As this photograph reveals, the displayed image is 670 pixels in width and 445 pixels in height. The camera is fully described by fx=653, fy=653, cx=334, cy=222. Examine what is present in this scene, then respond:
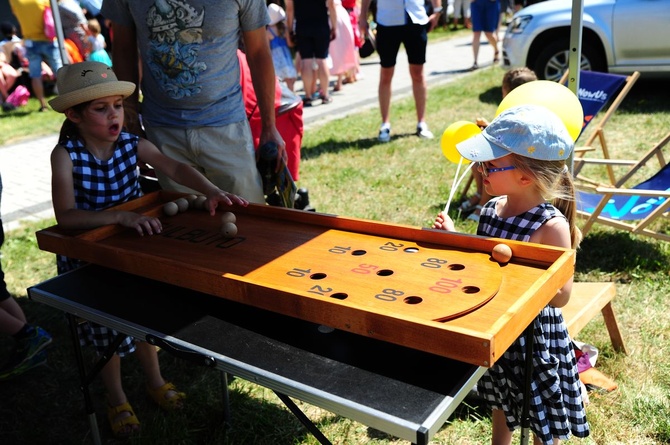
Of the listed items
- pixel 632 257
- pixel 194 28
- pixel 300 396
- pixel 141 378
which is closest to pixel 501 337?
pixel 300 396

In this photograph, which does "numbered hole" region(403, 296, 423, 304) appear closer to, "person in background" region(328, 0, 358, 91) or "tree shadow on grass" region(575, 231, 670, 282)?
"tree shadow on grass" region(575, 231, 670, 282)

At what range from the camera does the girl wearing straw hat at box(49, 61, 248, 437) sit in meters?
2.56

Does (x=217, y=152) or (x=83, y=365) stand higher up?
(x=217, y=152)

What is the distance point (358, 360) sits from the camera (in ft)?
5.77

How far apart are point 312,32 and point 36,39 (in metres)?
5.23

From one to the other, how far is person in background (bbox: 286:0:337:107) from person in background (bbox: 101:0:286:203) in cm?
586

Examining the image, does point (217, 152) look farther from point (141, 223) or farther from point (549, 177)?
point (549, 177)

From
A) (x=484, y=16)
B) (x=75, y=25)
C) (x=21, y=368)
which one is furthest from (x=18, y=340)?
(x=484, y=16)

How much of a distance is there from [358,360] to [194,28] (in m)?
1.91

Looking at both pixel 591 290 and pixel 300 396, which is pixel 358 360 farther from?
pixel 591 290

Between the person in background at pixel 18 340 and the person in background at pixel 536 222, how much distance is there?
8.16 feet

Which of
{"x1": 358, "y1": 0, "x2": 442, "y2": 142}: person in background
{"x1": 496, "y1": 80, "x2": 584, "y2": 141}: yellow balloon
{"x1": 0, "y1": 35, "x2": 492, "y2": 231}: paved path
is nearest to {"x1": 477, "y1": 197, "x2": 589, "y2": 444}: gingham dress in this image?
{"x1": 496, "y1": 80, "x2": 584, "y2": 141}: yellow balloon

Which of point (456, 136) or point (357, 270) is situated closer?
point (357, 270)

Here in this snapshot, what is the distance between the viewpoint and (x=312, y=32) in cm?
903
